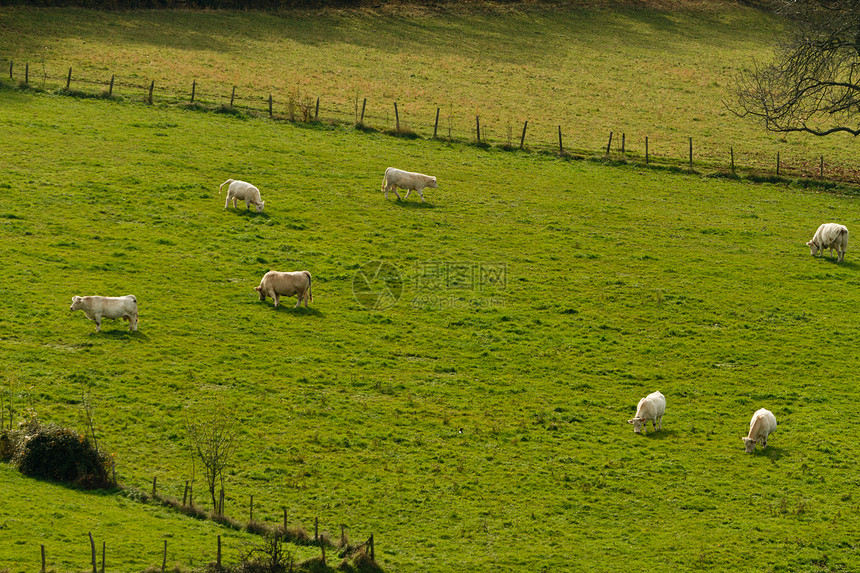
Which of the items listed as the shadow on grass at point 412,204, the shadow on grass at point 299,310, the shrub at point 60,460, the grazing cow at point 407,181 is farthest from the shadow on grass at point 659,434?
the grazing cow at point 407,181

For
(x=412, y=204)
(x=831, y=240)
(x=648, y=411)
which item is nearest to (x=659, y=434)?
(x=648, y=411)

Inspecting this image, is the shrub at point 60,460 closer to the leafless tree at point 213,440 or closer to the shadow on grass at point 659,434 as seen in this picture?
the leafless tree at point 213,440

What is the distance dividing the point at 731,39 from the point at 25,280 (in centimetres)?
6719

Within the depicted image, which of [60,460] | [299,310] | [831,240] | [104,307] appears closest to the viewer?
[60,460]

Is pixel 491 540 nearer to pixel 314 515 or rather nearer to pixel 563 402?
pixel 314 515

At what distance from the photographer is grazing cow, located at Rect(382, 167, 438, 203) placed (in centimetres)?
3862

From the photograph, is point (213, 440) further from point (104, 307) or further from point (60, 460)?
point (104, 307)

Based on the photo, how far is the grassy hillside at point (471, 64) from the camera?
2041 inches

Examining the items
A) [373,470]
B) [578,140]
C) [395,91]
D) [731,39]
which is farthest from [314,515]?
[731,39]

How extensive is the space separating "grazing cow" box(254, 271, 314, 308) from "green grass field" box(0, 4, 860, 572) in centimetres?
75

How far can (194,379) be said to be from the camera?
23641 mm

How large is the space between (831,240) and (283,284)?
71.3ft

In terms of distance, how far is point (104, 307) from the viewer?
2541 cm

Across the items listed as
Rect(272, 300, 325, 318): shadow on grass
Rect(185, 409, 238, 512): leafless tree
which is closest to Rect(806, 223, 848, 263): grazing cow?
Rect(272, 300, 325, 318): shadow on grass
